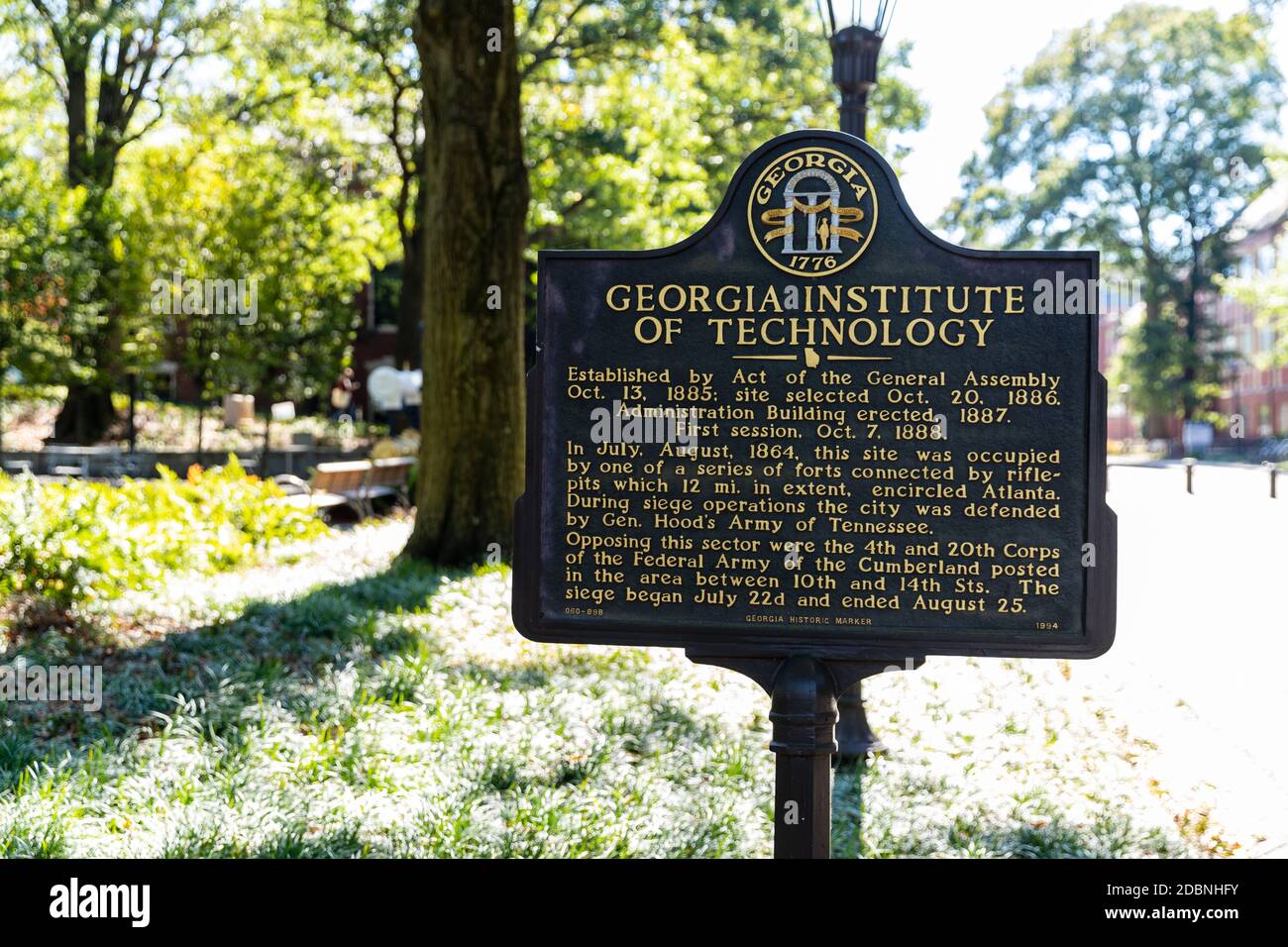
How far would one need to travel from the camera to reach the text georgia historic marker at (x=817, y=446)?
4.03 metres

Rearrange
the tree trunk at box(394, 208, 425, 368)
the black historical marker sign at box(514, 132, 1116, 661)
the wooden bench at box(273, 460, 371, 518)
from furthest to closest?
the tree trunk at box(394, 208, 425, 368), the wooden bench at box(273, 460, 371, 518), the black historical marker sign at box(514, 132, 1116, 661)

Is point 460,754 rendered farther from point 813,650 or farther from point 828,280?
point 828,280

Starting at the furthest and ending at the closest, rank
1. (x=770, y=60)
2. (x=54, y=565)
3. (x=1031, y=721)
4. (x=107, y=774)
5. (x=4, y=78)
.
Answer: (x=4, y=78), (x=770, y=60), (x=54, y=565), (x=1031, y=721), (x=107, y=774)

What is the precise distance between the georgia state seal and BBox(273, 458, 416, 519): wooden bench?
1258cm

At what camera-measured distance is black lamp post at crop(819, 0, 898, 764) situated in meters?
6.11

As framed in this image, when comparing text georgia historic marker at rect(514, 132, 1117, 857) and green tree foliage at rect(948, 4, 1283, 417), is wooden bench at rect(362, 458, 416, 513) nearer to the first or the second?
text georgia historic marker at rect(514, 132, 1117, 857)

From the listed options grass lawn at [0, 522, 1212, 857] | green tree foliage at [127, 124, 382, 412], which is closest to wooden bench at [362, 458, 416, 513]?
green tree foliage at [127, 124, 382, 412]

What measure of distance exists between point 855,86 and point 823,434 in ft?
9.54

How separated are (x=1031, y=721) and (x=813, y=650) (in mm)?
3407

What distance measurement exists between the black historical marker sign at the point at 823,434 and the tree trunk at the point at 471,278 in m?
6.52

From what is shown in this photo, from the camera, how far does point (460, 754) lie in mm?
5656

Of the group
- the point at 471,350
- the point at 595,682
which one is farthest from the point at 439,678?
the point at 471,350

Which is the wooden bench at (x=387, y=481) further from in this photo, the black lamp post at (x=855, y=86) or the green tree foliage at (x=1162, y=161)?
the green tree foliage at (x=1162, y=161)

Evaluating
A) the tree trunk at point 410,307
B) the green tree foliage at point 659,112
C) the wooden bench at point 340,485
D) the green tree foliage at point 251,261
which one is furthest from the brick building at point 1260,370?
the wooden bench at point 340,485
